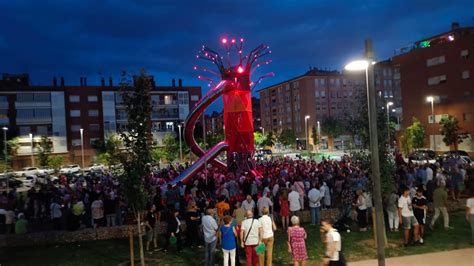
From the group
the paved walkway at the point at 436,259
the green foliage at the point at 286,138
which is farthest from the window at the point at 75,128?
the paved walkway at the point at 436,259

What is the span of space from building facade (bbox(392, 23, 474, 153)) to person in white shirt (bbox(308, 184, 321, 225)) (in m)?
39.3

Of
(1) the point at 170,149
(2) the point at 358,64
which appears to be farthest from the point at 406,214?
(1) the point at 170,149

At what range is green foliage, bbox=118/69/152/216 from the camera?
34.9 feet

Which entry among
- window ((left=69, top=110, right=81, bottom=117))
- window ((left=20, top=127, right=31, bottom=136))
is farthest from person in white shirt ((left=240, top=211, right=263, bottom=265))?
window ((left=69, top=110, right=81, bottom=117))

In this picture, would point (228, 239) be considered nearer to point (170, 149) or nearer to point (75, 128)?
point (170, 149)

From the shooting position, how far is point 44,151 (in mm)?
58938

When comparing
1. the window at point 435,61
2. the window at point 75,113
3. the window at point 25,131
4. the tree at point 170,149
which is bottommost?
the tree at point 170,149

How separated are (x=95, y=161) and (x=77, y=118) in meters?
8.74

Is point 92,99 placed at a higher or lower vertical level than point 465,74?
higher

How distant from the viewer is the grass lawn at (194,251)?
11.5 m

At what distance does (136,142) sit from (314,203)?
22.5 feet

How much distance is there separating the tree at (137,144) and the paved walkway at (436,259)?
18.4 ft

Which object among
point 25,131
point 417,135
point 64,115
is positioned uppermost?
point 64,115

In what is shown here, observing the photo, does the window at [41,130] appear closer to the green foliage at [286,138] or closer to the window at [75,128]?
the window at [75,128]
